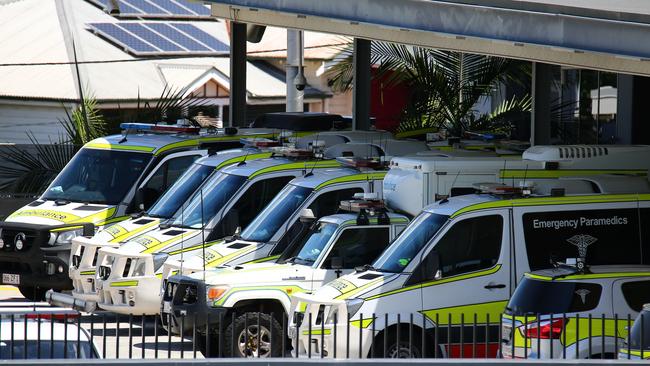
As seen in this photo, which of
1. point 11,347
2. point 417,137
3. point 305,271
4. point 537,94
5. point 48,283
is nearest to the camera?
point 11,347

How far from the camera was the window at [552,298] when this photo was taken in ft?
40.4

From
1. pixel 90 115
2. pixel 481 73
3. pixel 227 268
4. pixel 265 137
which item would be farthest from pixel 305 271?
pixel 90 115

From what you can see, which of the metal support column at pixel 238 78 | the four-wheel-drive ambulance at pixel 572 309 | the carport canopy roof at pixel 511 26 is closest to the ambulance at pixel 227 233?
the carport canopy roof at pixel 511 26

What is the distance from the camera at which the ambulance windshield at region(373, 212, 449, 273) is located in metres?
14.2

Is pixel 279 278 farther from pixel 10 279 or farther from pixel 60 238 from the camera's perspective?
pixel 10 279

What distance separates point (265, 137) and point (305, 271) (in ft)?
23.6

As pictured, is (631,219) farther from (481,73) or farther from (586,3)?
(481,73)

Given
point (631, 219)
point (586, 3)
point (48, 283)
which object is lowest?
point (48, 283)

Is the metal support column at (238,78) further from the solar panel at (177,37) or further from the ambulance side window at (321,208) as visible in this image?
the solar panel at (177,37)

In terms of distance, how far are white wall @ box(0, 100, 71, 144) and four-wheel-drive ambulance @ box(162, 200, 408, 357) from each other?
25.8 metres

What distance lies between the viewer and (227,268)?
52.8 ft

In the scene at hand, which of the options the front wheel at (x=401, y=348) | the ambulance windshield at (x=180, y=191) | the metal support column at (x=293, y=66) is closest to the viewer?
the front wheel at (x=401, y=348)

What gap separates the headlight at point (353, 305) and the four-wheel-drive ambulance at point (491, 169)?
229 cm

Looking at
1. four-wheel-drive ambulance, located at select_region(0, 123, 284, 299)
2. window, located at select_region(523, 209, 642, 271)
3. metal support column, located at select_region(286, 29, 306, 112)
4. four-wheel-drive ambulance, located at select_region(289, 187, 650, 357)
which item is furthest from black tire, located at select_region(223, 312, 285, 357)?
metal support column, located at select_region(286, 29, 306, 112)
